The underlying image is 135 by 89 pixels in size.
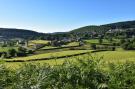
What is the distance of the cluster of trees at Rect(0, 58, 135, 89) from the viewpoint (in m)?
18.4

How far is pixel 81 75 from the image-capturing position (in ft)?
67.4

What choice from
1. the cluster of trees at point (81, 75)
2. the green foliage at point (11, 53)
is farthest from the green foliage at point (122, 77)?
the green foliage at point (11, 53)

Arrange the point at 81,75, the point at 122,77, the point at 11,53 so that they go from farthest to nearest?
the point at 11,53 < the point at 81,75 < the point at 122,77

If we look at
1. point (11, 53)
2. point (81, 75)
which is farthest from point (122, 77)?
point (11, 53)

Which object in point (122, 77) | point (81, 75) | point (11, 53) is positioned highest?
point (81, 75)

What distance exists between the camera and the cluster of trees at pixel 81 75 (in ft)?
60.3

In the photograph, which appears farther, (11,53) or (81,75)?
(11,53)

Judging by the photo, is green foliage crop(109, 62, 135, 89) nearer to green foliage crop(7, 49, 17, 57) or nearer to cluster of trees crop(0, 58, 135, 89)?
cluster of trees crop(0, 58, 135, 89)

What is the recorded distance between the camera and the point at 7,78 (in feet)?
62.3

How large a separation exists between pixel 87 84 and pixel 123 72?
299 cm

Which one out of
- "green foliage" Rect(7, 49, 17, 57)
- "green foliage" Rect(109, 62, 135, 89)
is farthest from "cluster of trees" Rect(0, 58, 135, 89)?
"green foliage" Rect(7, 49, 17, 57)

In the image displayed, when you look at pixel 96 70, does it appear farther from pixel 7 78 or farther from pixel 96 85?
pixel 7 78

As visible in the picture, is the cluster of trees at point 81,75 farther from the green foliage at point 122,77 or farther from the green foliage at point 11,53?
the green foliage at point 11,53

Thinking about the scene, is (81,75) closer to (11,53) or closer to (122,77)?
(122,77)
